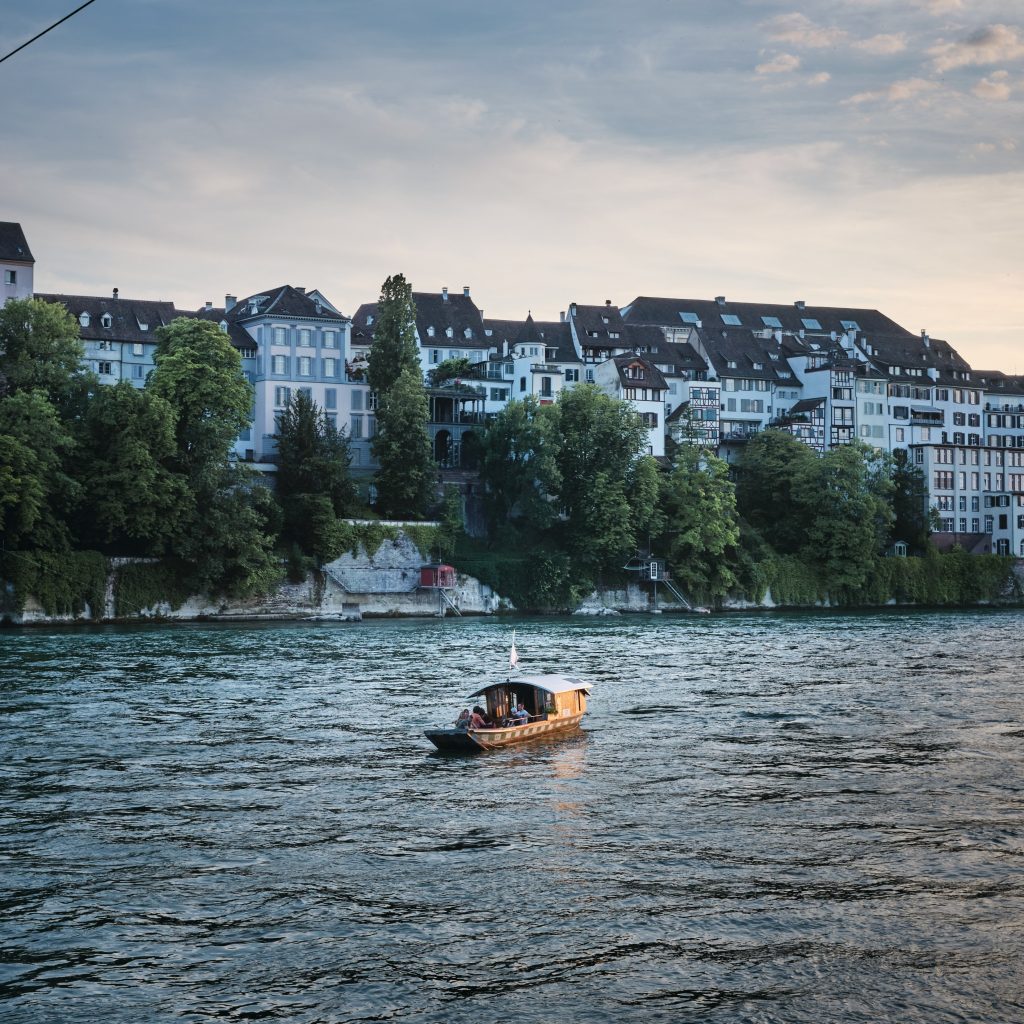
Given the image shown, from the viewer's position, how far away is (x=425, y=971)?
17875 millimetres

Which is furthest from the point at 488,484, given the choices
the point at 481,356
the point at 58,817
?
the point at 58,817

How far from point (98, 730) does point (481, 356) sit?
97472 millimetres

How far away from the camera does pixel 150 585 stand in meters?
78.3

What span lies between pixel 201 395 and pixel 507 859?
2478 inches

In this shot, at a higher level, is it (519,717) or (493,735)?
(519,717)

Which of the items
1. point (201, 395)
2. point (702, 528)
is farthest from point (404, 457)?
point (702, 528)

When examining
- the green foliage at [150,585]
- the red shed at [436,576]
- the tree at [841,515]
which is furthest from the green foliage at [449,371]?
the green foliage at [150,585]

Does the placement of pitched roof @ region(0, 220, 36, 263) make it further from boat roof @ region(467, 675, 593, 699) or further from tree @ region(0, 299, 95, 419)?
boat roof @ region(467, 675, 593, 699)

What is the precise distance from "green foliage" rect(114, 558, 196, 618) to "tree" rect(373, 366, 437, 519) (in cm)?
1860

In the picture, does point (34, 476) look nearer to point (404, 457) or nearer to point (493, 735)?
point (404, 457)

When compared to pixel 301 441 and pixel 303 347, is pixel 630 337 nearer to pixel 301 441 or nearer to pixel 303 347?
pixel 303 347

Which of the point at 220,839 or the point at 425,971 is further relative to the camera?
the point at 220,839

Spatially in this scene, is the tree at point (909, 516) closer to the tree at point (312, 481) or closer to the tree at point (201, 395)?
the tree at point (312, 481)

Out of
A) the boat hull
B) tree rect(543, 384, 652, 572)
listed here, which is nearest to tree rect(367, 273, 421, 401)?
tree rect(543, 384, 652, 572)
